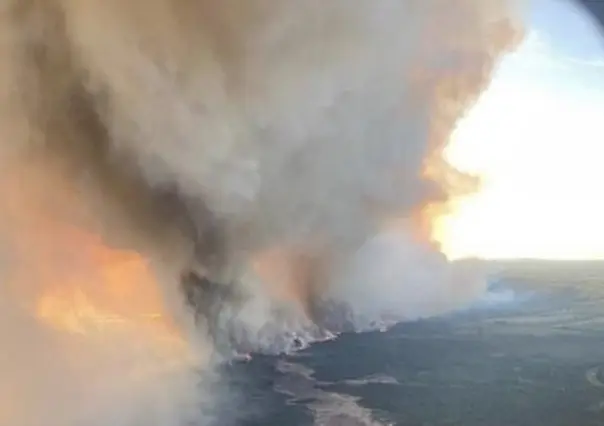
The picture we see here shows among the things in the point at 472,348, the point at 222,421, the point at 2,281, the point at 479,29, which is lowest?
the point at 222,421

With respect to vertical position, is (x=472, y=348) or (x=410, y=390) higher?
(x=472, y=348)

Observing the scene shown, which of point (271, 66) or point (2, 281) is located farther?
point (271, 66)

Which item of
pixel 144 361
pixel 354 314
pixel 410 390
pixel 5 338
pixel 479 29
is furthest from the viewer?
pixel 354 314

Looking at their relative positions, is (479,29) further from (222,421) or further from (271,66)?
(222,421)

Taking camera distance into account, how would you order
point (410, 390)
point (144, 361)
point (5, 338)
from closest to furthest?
point (5, 338)
point (410, 390)
point (144, 361)

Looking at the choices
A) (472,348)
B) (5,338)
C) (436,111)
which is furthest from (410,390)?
(436,111)

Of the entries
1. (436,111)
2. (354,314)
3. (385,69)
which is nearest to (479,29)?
(436,111)

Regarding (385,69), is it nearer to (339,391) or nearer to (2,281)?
(339,391)
